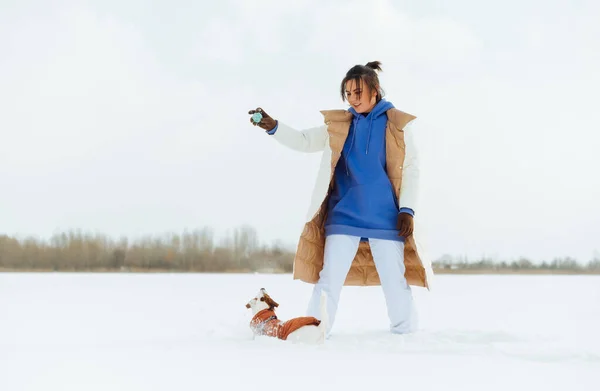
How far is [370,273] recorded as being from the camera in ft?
15.3

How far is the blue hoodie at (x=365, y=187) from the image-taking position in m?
4.39

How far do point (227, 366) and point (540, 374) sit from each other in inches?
55.5

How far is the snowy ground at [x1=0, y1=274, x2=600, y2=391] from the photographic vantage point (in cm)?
289

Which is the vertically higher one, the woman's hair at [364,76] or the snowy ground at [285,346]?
the woman's hair at [364,76]

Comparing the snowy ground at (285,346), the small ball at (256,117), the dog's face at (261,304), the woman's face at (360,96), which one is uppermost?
the woman's face at (360,96)

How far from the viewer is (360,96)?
449 centimetres

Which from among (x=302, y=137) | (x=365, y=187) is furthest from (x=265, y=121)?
(x=365, y=187)

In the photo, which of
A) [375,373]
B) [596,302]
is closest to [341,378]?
[375,373]

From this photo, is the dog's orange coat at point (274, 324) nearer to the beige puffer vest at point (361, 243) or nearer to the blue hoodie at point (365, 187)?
the beige puffer vest at point (361, 243)

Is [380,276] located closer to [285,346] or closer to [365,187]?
[365,187]

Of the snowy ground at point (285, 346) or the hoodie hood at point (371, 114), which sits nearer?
the snowy ground at point (285, 346)

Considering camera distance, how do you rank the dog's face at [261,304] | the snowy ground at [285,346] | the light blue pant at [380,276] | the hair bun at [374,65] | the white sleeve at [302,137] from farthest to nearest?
the hair bun at [374,65], the white sleeve at [302,137], the light blue pant at [380,276], the dog's face at [261,304], the snowy ground at [285,346]

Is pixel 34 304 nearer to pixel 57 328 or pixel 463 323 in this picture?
pixel 57 328

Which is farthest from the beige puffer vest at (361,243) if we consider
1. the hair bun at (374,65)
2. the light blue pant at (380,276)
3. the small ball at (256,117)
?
the small ball at (256,117)
